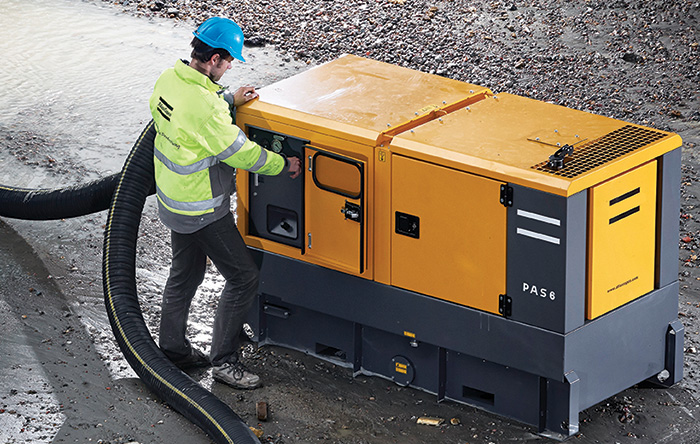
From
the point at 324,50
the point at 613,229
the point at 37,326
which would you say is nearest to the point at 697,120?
the point at 324,50

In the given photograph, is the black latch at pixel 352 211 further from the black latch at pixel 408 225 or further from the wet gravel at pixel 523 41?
the wet gravel at pixel 523 41

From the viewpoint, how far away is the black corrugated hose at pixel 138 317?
534 centimetres

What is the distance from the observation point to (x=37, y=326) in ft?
20.8

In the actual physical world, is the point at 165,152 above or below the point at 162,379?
above

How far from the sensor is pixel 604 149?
5215mm

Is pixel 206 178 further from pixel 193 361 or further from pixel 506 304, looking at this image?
pixel 506 304

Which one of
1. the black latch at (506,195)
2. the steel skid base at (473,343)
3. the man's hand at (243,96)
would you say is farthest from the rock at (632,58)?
the black latch at (506,195)

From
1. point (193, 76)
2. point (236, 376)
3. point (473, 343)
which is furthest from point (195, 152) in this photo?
point (473, 343)

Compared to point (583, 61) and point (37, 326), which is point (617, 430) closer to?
point (37, 326)

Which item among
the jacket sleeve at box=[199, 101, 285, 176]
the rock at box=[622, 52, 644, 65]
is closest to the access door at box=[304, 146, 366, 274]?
the jacket sleeve at box=[199, 101, 285, 176]

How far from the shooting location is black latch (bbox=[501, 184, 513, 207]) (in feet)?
16.5

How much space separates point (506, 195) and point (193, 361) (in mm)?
1982

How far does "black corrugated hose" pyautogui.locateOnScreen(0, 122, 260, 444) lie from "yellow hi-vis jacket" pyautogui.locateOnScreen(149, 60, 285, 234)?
455 mm

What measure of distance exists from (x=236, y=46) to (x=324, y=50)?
4763 millimetres
